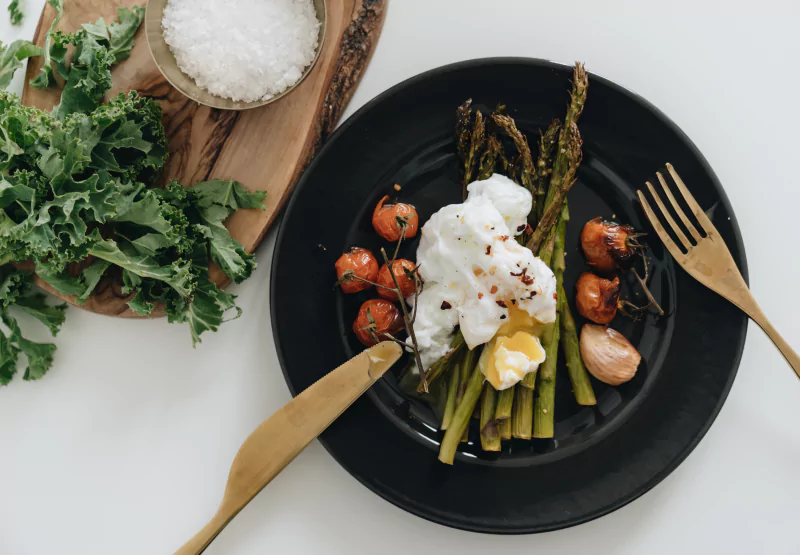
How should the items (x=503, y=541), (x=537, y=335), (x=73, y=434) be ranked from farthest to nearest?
(x=73, y=434)
(x=503, y=541)
(x=537, y=335)

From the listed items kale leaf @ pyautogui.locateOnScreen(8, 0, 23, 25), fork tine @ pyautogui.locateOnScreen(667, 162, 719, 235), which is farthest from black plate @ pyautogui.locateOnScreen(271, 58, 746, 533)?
kale leaf @ pyautogui.locateOnScreen(8, 0, 23, 25)

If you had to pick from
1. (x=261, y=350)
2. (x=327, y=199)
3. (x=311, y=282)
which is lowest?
(x=261, y=350)

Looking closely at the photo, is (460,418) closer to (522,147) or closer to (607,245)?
(607,245)

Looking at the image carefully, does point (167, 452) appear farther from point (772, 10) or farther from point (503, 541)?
point (772, 10)

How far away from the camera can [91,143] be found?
1793mm

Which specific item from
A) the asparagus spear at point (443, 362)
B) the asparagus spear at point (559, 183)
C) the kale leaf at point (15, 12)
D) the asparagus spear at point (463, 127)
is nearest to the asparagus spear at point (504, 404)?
the asparagus spear at point (443, 362)

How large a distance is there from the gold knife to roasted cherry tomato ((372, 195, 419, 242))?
38 cm

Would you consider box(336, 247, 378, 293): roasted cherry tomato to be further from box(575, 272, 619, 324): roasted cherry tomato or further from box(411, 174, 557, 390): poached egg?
box(575, 272, 619, 324): roasted cherry tomato

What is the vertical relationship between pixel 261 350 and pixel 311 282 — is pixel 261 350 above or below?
below

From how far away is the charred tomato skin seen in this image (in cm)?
190

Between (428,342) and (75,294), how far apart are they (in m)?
1.23

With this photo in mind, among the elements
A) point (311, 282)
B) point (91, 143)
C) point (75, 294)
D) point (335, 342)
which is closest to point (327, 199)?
point (311, 282)

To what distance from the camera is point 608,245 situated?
190 centimetres

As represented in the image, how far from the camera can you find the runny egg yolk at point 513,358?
181cm
